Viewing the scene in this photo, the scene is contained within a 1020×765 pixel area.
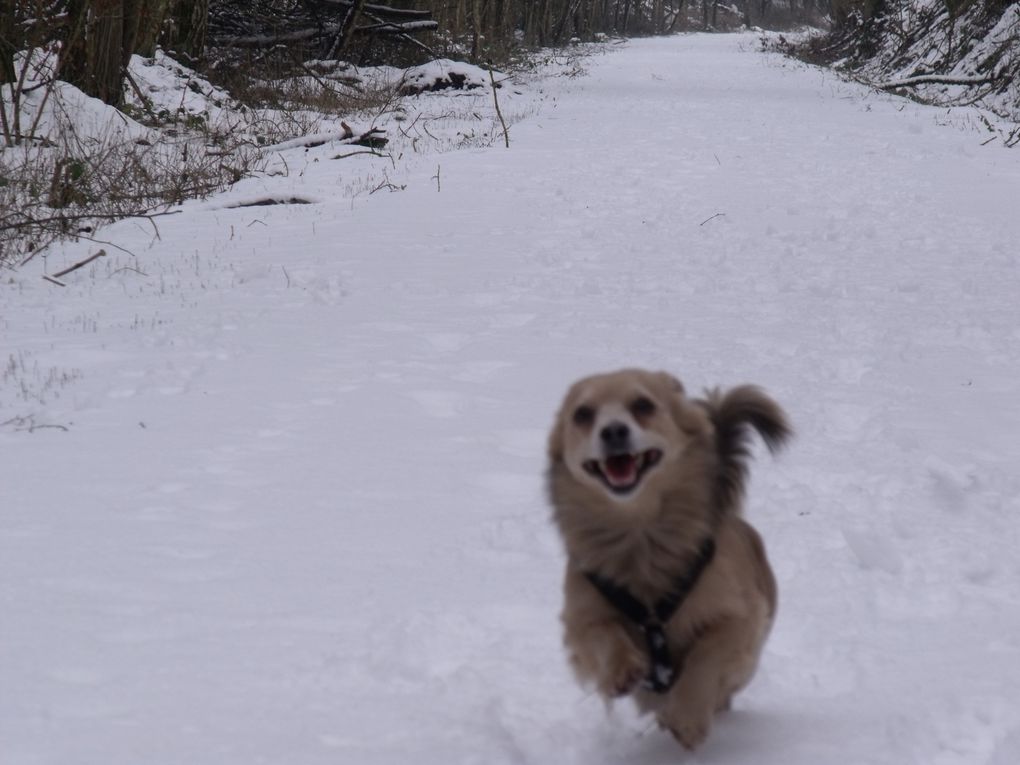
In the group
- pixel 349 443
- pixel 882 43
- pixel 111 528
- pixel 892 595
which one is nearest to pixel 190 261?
pixel 349 443

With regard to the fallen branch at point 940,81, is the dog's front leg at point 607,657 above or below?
below

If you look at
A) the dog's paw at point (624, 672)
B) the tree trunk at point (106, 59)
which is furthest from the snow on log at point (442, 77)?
the dog's paw at point (624, 672)

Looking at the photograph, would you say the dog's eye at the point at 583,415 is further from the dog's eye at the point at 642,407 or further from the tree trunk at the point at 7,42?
the tree trunk at the point at 7,42

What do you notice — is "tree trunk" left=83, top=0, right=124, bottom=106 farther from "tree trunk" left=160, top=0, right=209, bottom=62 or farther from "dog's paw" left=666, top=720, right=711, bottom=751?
"dog's paw" left=666, top=720, right=711, bottom=751

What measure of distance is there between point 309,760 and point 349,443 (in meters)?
2.95

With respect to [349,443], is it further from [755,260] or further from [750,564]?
[755,260]

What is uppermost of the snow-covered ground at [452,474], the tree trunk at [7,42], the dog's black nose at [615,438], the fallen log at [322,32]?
the fallen log at [322,32]

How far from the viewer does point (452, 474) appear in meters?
5.45

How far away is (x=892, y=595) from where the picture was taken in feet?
13.3

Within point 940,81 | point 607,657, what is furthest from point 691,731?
point 940,81

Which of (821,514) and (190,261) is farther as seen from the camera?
(190,261)

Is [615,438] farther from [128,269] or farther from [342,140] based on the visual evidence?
[342,140]

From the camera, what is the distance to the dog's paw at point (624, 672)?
115 inches

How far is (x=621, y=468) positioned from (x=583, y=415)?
21 cm
